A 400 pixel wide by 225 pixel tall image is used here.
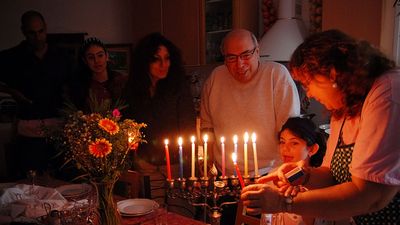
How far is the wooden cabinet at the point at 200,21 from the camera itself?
11.6 feet

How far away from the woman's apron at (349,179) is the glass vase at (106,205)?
29.4 inches

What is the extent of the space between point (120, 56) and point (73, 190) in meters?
3.20

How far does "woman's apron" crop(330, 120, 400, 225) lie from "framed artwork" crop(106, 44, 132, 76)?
385cm

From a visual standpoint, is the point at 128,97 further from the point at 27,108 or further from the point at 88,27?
the point at 88,27

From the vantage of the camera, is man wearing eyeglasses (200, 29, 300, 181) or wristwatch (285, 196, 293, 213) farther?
man wearing eyeglasses (200, 29, 300, 181)

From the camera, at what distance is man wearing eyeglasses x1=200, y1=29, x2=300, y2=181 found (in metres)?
2.00

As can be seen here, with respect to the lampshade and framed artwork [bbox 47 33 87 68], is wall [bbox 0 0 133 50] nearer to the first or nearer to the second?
framed artwork [bbox 47 33 87 68]

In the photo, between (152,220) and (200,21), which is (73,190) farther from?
(200,21)

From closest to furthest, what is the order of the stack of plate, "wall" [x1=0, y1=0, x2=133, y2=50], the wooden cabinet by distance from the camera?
the stack of plate → the wooden cabinet → "wall" [x1=0, y1=0, x2=133, y2=50]

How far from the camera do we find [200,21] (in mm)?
3838

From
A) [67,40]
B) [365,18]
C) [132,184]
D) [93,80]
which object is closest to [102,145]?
[132,184]

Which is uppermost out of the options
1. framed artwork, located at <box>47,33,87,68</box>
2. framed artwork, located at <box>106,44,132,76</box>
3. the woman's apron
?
framed artwork, located at <box>47,33,87,68</box>

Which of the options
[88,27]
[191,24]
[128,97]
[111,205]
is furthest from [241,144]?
[88,27]

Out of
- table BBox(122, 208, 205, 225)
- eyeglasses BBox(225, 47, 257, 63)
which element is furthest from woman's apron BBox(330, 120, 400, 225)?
eyeglasses BBox(225, 47, 257, 63)
